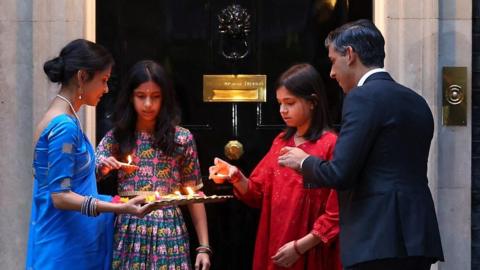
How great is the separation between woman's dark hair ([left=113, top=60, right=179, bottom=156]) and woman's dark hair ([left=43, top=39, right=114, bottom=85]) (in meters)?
0.62

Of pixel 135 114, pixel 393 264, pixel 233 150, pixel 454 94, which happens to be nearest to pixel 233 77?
pixel 233 150

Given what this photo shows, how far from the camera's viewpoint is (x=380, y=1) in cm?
517

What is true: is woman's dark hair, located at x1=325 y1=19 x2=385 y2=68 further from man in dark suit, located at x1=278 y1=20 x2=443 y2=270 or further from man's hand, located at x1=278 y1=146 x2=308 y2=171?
man's hand, located at x1=278 y1=146 x2=308 y2=171

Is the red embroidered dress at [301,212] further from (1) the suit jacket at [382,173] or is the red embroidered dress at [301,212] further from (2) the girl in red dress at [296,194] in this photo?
(1) the suit jacket at [382,173]

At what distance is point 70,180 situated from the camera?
3697mm

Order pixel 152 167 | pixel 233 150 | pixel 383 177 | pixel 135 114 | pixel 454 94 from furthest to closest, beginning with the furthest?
1. pixel 233 150
2. pixel 454 94
3. pixel 135 114
4. pixel 152 167
5. pixel 383 177

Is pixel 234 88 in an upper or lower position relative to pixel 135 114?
upper

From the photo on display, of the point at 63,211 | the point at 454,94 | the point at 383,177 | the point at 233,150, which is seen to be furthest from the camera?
the point at 233,150

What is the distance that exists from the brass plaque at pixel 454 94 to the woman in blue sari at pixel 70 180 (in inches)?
86.4

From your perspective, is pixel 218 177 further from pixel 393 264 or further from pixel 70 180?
pixel 393 264

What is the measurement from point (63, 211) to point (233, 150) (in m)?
1.60

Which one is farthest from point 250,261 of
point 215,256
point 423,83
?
point 423,83

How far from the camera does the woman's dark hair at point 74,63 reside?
3826 mm

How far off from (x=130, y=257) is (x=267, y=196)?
2.69ft
